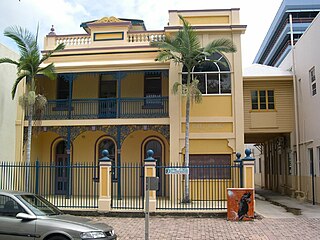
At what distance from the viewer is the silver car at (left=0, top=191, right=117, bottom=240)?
8.13 m

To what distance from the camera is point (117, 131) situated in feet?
63.3

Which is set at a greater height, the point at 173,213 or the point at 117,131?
the point at 117,131

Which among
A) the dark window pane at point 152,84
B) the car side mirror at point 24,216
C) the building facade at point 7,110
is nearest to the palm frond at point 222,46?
the dark window pane at point 152,84

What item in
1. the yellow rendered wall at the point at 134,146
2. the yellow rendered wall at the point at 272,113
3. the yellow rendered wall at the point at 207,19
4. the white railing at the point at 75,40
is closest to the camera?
the yellow rendered wall at the point at 207,19

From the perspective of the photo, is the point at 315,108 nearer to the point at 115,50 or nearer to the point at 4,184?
the point at 115,50

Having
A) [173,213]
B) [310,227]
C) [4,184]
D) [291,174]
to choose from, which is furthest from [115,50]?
[310,227]

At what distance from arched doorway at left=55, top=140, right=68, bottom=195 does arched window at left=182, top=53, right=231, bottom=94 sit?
7.60 metres

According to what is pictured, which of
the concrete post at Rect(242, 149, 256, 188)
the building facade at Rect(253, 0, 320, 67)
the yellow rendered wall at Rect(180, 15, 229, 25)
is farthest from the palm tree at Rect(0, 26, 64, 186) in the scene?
the building facade at Rect(253, 0, 320, 67)

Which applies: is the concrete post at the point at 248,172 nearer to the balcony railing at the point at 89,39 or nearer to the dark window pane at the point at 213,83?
the dark window pane at the point at 213,83

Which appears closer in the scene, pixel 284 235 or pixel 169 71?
pixel 284 235

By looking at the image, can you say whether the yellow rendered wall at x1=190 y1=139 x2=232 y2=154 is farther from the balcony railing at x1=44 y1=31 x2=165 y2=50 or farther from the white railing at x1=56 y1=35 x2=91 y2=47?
the white railing at x1=56 y1=35 x2=91 y2=47

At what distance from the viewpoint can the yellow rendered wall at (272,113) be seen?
2094 centimetres

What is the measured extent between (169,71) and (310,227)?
9396 millimetres

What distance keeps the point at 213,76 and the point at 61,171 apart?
919 cm
